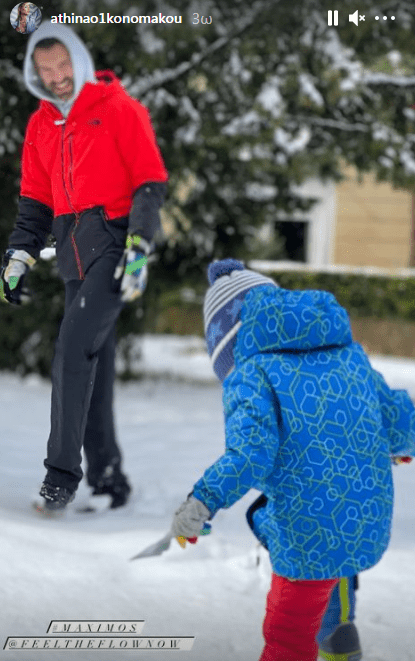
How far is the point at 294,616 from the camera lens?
2.02 meters

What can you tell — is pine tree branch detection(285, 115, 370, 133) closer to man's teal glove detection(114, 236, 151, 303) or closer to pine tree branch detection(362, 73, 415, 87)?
pine tree branch detection(362, 73, 415, 87)

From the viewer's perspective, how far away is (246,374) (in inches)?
73.4

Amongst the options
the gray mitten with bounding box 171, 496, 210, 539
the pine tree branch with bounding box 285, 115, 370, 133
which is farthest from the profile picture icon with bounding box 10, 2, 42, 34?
the pine tree branch with bounding box 285, 115, 370, 133

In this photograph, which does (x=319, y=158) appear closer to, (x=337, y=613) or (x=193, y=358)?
(x=193, y=358)

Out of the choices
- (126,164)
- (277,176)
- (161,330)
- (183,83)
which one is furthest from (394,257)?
(126,164)

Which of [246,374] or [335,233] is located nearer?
[246,374]

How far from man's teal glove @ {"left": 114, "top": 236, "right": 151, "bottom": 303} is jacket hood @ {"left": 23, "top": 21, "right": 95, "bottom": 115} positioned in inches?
9.9

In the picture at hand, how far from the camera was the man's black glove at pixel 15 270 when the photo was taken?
5.19ft

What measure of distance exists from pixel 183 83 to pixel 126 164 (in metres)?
2.83

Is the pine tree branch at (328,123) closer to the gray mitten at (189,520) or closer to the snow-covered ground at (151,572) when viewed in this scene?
the snow-covered ground at (151,572)

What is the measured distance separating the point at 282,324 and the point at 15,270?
602mm

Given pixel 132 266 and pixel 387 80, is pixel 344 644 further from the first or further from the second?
pixel 387 80

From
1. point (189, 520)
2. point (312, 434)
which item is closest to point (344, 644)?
point (312, 434)

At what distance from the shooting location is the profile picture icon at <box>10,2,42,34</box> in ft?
5.23
